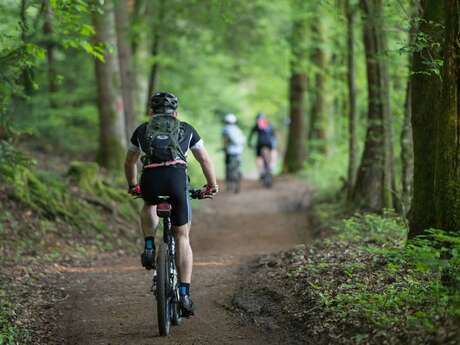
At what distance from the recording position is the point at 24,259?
33.1ft

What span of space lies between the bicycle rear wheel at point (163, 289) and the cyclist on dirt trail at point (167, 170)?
0.25m

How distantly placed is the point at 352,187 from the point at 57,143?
32.5 ft

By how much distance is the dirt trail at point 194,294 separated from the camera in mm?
6520

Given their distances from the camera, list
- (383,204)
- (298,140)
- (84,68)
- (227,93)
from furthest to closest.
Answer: (227,93) < (298,140) < (84,68) < (383,204)

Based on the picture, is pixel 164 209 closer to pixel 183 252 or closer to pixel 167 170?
pixel 167 170

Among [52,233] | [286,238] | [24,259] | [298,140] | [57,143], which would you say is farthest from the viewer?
[298,140]

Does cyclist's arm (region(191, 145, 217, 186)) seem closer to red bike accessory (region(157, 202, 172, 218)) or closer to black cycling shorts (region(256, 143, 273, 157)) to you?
red bike accessory (region(157, 202, 172, 218))

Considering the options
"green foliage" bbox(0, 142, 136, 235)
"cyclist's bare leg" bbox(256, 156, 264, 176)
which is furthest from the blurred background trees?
"cyclist's bare leg" bbox(256, 156, 264, 176)

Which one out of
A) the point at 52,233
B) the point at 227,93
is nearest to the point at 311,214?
the point at 52,233

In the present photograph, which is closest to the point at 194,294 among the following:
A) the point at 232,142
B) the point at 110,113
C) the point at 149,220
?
the point at 149,220

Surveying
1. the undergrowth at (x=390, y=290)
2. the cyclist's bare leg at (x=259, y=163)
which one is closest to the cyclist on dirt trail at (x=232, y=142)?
the cyclist's bare leg at (x=259, y=163)

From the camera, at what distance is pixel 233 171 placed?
66.1ft

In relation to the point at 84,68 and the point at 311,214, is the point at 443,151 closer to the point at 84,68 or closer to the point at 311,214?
the point at 311,214

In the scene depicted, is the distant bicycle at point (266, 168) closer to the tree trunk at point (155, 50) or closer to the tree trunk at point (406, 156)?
the tree trunk at point (155, 50)
